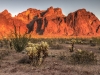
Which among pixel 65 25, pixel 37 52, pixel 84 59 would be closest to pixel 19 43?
pixel 37 52

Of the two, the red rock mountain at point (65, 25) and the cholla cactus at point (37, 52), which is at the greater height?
the red rock mountain at point (65, 25)

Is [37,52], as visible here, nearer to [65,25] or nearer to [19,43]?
[19,43]

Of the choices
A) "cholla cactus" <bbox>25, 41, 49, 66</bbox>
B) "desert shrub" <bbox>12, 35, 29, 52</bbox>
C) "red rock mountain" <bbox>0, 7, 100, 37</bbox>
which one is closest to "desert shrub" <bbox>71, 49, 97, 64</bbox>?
"cholla cactus" <bbox>25, 41, 49, 66</bbox>

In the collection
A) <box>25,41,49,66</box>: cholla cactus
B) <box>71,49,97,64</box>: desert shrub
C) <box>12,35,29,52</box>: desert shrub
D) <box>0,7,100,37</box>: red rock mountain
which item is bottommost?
<box>71,49,97,64</box>: desert shrub

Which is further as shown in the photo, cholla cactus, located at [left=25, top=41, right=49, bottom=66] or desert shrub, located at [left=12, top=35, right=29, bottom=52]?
desert shrub, located at [left=12, top=35, right=29, bottom=52]

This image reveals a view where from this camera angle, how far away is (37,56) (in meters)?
11.1

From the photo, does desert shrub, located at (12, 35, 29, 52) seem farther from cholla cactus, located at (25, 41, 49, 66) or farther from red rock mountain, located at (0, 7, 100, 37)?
red rock mountain, located at (0, 7, 100, 37)

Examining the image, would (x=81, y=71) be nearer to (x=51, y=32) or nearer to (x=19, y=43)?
(x=19, y=43)

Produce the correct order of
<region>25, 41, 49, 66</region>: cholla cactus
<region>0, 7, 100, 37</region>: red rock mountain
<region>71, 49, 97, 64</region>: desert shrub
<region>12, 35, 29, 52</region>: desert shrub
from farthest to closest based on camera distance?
<region>0, 7, 100, 37</region>: red rock mountain → <region>12, 35, 29, 52</region>: desert shrub → <region>71, 49, 97, 64</region>: desert shrub → <region>25, 41, 49, 66</region>: cholla cactus

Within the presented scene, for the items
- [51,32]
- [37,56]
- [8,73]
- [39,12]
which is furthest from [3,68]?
[39,12]

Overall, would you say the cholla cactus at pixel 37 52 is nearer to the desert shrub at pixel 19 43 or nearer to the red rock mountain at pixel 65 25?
the desert shrub at pixel 19 43

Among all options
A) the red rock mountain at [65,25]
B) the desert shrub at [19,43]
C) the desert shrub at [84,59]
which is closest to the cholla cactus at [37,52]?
the desert shrub at [84,59]

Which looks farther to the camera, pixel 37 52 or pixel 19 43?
pixel 19 43

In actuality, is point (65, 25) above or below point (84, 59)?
above
